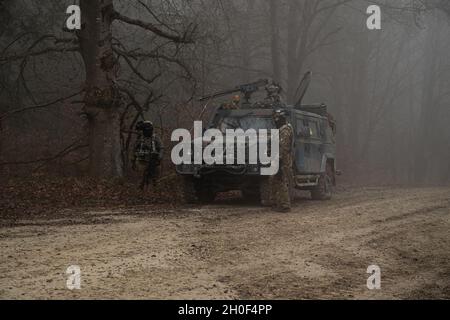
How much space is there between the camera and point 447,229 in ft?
30.1

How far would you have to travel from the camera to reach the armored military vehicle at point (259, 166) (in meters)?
11.6

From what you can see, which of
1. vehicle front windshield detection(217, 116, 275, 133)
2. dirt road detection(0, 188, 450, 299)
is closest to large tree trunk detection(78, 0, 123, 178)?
vehicle front windshield detection(217, 116, 275, 133)

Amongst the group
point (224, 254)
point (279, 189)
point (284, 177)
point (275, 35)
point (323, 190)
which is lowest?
point (224, 254)

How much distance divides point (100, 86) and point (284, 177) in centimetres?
536

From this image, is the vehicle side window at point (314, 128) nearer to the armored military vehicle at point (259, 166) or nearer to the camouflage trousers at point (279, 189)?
the armored military vehicle at point (259, 166)

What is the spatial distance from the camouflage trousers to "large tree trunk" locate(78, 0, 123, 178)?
14.5ft

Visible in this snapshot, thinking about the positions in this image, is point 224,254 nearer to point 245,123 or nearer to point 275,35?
point 245,123

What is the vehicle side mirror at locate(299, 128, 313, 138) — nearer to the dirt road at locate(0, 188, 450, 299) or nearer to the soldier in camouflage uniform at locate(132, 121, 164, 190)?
the dirt road at locate(0, 188, 450, 299)

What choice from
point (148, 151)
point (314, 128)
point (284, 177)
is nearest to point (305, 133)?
point (314, 128)

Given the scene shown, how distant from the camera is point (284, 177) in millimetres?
11180

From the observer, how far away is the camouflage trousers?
11047 millimetres

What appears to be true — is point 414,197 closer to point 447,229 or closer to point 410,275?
point 447,229
